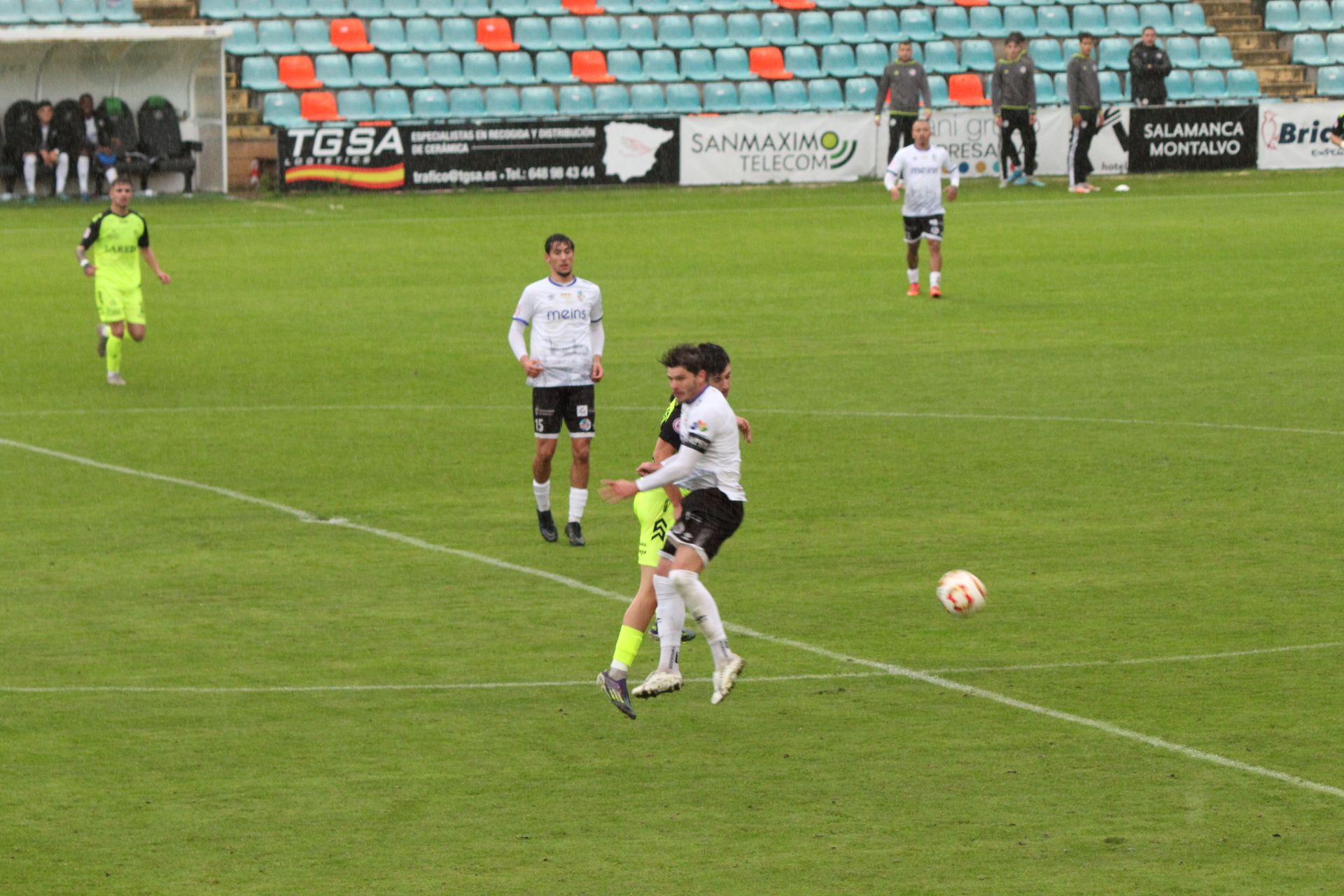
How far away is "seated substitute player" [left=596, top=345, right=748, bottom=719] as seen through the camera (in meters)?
10.5

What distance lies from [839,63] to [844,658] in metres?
37.4

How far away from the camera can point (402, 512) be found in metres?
15.8

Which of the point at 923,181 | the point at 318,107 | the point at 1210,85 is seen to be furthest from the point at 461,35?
the point at 923,181

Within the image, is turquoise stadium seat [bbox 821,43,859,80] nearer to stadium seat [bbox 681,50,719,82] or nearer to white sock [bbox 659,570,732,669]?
stadium seat [bbox 681,50,719,82]

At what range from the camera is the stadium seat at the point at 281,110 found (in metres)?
43.5

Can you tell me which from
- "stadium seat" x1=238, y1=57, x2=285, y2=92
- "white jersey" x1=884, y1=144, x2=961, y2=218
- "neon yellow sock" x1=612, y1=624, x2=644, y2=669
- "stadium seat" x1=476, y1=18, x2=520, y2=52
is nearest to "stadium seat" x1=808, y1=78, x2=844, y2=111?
"stadium seat" x1=476, y1=18, x2=520, y2=52

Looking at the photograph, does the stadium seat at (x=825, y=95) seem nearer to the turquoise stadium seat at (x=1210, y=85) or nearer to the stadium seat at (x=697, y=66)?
the stadium seat at (x=697, y=66)

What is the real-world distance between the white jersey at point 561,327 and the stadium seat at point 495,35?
3234 centimetres

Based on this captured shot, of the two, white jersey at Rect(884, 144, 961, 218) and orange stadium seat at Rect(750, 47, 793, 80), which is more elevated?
orange stadium seat at Rect(750, 47, 793, 80)

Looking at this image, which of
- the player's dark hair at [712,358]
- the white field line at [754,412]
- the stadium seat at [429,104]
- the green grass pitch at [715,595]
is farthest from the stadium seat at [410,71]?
the player's dark hair at [712,358]

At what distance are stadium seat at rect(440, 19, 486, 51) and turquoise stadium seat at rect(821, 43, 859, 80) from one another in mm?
8101

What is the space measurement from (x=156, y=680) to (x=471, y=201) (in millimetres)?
29723

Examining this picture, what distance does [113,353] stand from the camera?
71.8ft

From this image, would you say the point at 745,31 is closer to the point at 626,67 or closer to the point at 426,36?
the point at 626,67
